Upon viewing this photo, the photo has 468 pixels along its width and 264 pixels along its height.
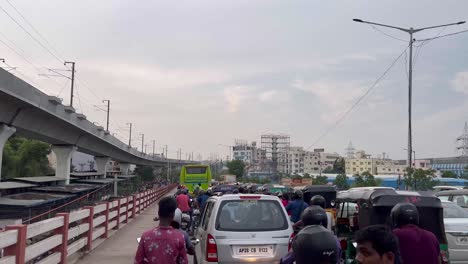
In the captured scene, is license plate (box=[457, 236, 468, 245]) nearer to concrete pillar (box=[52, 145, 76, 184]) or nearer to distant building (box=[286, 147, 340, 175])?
concrete pillar (box=[52, 145, 76, 184])

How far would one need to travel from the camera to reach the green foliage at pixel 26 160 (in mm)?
65562

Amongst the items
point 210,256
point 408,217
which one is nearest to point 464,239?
point 210,256

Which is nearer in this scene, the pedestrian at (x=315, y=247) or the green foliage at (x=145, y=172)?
the pedestrian at (x=315, y=247)

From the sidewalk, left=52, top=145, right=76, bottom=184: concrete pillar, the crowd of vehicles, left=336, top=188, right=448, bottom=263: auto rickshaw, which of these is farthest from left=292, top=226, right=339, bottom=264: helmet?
left=52, top=145, right=76, bottom=184: concrete pillar

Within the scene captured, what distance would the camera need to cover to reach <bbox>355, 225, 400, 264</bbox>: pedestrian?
3070 millimetres

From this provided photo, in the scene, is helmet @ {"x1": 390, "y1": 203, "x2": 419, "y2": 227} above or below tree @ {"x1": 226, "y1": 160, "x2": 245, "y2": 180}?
below

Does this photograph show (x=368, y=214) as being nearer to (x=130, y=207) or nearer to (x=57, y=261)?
(x=57, y=261)

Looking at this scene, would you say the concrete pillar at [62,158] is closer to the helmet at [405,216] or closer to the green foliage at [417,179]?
the green foliage at [417,179]

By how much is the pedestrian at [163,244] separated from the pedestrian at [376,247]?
249 centimetres

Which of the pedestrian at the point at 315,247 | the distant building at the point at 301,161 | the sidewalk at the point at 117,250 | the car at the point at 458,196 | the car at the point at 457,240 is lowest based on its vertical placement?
the sidewalk at the point at 117,250

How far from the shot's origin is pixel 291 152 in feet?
590

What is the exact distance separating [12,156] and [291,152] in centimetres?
12229

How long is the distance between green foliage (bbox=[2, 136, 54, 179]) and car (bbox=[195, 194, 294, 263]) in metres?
61.3

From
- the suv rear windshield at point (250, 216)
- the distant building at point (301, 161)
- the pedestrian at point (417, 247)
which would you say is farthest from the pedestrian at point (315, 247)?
the distant building at point (301, 161)
